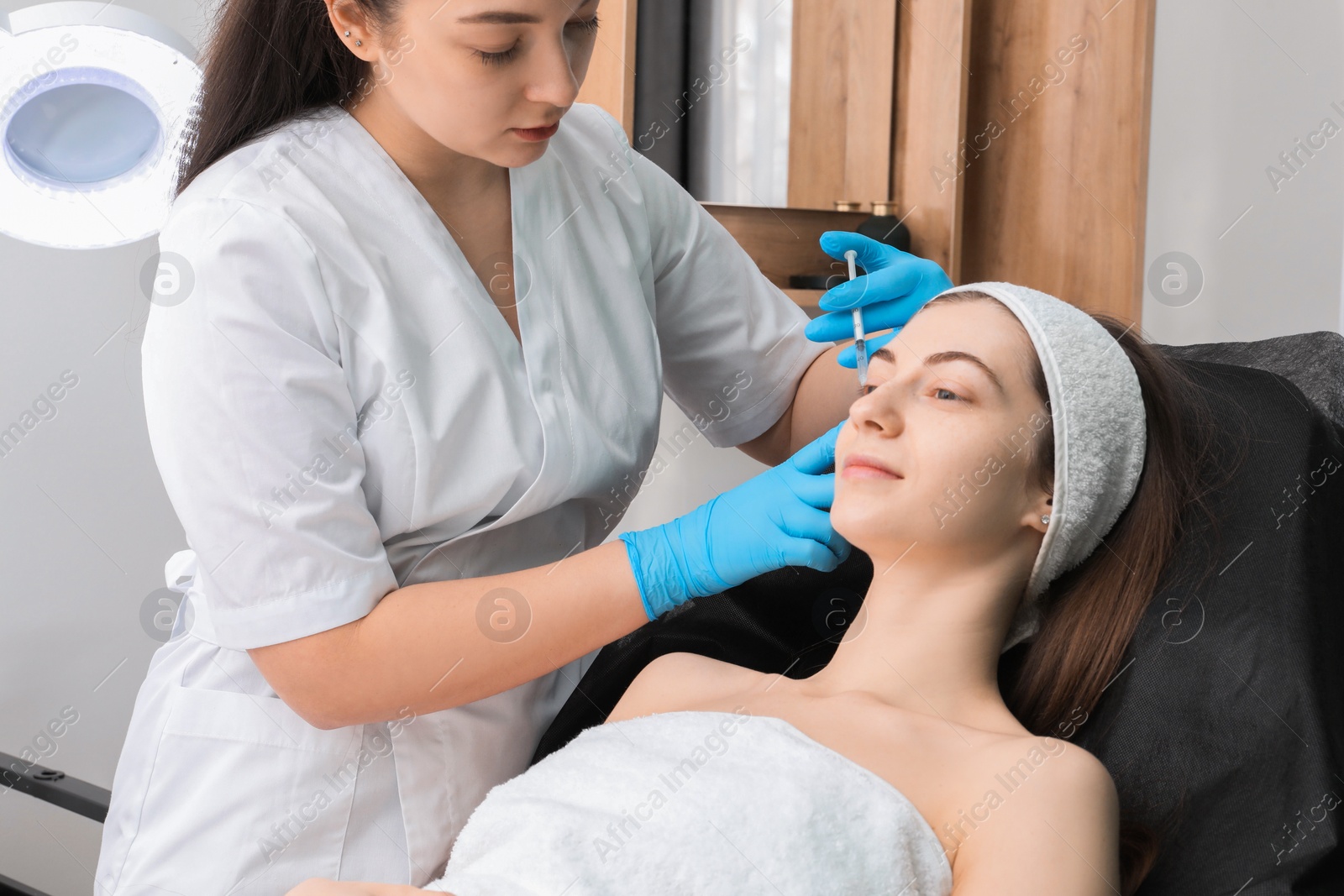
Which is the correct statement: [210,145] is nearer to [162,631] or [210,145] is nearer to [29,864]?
[162,631]

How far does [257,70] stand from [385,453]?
0.51 m

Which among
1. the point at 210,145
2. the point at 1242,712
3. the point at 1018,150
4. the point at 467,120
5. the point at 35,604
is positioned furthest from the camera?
the point at 1018,150

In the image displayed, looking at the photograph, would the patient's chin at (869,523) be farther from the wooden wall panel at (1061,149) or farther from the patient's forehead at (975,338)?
the wooden wall panel at (1061,149)

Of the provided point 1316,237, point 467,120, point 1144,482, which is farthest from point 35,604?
point 1316,237

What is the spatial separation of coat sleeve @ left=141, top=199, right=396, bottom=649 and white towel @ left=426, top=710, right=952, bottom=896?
288mm

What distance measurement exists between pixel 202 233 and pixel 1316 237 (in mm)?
2198

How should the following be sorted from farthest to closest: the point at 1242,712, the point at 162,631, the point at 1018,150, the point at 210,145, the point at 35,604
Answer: the point at 1018,150, the point at 162,631, the point at 35,604, the point at 210,145, the point at 1242,712

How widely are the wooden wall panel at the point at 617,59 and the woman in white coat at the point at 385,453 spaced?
0.73 metres

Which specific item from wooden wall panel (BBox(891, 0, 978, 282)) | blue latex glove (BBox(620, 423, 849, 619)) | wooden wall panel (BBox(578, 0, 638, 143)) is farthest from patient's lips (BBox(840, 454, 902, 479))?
wooden wall panel (BBox(891, 0, 978, 282))

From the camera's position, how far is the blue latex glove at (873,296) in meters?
1.42

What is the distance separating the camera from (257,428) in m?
1.09


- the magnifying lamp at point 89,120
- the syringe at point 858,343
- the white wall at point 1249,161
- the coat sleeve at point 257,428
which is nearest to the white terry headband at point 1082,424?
the syringe at point 858,343

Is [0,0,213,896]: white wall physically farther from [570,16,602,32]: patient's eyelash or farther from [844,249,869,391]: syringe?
[844,249,869,391]: syringe

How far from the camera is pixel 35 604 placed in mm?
2207
